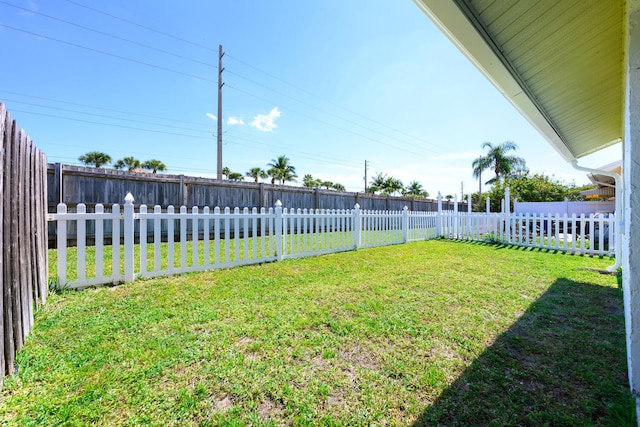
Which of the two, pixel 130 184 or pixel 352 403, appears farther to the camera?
pixel 130 184

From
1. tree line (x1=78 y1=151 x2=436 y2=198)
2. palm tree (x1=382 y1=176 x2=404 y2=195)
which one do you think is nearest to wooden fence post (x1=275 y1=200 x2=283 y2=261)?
tree line (x1=78 y1=151 x2=436 y2=198)

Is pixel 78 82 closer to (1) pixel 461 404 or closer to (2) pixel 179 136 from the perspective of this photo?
(2) pixel 179 136

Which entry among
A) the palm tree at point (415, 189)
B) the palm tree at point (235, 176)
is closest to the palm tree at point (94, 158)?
the palm tree at point (235, 176)

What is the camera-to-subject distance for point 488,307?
9.78 feet

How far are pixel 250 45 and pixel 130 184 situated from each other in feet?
30.3

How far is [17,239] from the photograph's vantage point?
6.61 ft

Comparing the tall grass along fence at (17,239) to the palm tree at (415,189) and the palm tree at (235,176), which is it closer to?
the palm tree at (235,176)

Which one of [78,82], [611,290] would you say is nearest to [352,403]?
[611,290]

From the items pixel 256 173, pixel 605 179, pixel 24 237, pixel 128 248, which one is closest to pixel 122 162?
pixel 256 173

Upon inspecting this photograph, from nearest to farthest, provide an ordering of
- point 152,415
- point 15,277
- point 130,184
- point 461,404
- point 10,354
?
1. point 152,415
2. point 461,404
3. point 10,354
4. point 15,277
5. point 130,184

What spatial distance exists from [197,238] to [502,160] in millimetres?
30822

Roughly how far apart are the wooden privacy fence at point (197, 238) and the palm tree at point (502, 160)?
856 inches

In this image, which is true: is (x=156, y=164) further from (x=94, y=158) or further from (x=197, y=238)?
(x=197, y=238)

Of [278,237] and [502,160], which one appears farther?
[502,160]
